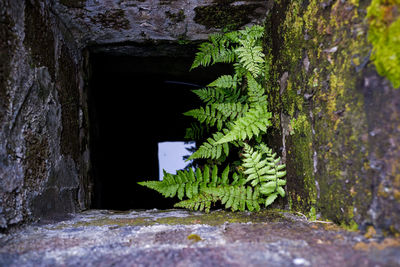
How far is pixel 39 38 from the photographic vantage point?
2186 mm

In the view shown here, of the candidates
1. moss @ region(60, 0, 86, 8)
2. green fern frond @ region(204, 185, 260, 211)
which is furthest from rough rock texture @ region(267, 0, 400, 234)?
moss @ region(60, 0, 86, 8)

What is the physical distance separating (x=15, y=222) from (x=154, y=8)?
1.97 metres

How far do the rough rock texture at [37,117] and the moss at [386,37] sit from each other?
2008 mm

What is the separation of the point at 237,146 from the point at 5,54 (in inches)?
75.0

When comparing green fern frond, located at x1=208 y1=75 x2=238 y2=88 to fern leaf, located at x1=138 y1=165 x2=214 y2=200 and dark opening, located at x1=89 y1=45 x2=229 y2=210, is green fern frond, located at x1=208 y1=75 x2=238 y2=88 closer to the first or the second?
dark opening, located at x1=89 y1=45 x2=229 y2=210

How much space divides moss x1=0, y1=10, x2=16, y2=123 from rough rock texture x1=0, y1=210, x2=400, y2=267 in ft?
2.59

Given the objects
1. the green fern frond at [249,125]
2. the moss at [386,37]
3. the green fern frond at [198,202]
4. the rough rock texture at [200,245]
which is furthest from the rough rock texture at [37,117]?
the moss at [386,37]

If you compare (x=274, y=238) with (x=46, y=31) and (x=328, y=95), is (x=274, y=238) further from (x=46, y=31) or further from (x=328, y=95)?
(x=46, y=31)

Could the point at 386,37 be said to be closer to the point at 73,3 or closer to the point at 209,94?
the point at 209,94

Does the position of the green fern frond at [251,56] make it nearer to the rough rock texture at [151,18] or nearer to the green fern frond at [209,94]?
the rough rock texture at [151,18]

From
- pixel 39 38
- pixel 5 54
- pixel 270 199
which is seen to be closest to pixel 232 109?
pixel 270 199

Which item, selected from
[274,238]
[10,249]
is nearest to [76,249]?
[10,249]

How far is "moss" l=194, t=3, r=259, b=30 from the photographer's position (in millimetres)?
2547

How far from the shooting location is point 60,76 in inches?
101
